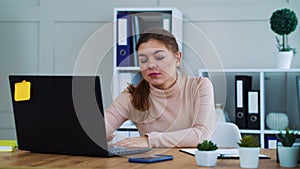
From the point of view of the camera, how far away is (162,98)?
2.58 m

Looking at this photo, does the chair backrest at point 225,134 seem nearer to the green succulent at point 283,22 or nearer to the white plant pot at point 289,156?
the white plant pot at point 289,156

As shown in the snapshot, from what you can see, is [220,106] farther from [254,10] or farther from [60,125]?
[60,125]

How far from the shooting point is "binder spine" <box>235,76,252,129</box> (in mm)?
3416

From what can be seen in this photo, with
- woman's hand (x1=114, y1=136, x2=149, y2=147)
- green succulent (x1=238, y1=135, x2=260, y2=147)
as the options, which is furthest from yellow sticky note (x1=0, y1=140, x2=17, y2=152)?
green succulent (x1=238, y1=135, x2=260, y2=147)

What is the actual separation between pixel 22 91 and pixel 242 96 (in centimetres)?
183

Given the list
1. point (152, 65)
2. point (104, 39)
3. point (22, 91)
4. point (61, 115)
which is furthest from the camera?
point (104, 39)

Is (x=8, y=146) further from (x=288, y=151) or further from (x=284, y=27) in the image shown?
(x=284, y=27)

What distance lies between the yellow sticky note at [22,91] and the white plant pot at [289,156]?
0.88m

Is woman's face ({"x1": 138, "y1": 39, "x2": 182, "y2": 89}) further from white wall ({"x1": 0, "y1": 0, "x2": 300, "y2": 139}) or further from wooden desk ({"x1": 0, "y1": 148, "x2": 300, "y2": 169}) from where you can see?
white wall ({"x1": 0, "y1": 0, "x2": 300, "y2": 139})

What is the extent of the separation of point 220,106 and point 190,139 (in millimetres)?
1359

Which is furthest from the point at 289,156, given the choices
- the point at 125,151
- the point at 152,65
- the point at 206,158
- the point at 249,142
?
the point at 152,65

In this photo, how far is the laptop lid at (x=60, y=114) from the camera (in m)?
1.70

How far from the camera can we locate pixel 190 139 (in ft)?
7.29

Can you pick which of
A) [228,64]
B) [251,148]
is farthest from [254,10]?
[251,148]
